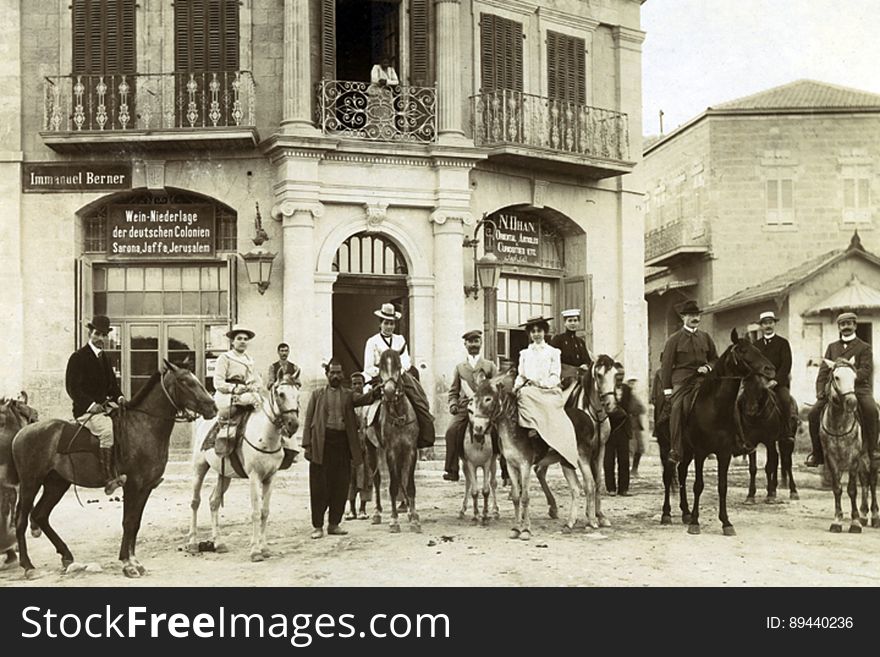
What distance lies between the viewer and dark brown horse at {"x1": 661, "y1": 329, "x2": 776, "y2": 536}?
11.4m

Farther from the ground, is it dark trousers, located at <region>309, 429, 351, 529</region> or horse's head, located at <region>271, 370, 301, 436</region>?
horse's head, located at <region>271, 370, 301, 436</region>

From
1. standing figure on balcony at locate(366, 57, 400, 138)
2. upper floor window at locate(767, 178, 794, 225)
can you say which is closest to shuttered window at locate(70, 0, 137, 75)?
standing figure on balcony at locate(366, 57, 400, 138)

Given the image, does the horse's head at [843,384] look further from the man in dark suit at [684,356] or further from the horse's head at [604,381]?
the horse's head at [604,381]

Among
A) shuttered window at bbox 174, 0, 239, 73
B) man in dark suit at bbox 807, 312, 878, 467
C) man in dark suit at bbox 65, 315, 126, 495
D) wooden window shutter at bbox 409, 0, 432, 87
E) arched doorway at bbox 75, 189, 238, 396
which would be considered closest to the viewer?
man in dark suit at bbox 65, 315, 126, 495

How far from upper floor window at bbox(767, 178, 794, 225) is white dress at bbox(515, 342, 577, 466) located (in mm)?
20956

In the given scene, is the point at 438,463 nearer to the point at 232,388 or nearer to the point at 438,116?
the point at 438,116

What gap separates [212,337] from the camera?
19516mm

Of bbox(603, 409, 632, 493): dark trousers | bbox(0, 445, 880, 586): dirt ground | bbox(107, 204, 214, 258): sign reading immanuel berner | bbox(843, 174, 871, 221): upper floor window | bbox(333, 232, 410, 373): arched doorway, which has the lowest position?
bbox(0, 445, 880, 586): dirt ground

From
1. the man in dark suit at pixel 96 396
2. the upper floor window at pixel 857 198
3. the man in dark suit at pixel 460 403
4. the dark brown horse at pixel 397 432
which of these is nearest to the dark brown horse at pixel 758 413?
the man in dark suit at pixel 460 403

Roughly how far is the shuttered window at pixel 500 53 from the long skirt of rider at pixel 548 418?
407 inches

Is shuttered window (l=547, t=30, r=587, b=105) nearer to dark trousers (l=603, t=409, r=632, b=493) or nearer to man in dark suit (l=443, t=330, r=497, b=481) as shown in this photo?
dark trousers (l=603, t=409, r=632, b=493)

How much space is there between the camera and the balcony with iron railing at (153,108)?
18547 millimetres
